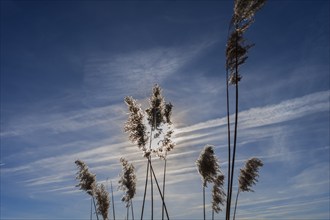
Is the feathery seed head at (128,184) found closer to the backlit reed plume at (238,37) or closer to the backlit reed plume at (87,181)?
the backlit reed plume at (87,181)

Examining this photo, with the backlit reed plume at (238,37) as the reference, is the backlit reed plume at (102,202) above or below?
below

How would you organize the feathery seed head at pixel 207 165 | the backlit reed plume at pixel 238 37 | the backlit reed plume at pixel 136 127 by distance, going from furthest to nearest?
1. the feathery seed head at pixel 207 165
2. the backlit reed plume at pixel 136 127
3. the backlit reed plume at pixel 238 37

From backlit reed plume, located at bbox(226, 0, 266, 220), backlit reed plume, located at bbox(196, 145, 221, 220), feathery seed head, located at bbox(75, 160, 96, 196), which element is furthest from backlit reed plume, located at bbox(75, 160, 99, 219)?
backlit reed plume, located at bbox(226, 0, 266, 220)

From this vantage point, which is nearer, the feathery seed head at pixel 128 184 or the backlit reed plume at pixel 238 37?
the backlit reed plume at pixel 238 37

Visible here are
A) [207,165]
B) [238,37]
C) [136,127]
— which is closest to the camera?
[238,37]

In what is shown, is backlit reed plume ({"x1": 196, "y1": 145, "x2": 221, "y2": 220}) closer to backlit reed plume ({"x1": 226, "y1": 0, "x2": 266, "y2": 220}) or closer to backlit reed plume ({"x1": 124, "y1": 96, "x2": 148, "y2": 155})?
backlit reed plume ({"x1": 124, "y1": 96, "x2": 148, "y2": 155})

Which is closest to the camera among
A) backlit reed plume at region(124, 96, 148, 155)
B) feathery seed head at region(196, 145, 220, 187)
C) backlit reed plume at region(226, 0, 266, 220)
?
backlit reed plume at region(226, 0, 266, 220)

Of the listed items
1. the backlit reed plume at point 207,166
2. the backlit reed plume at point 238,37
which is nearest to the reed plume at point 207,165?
the backlit reed plume at point 207,166

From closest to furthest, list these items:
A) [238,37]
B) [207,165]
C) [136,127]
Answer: [238,37] < [136,127] < [207,165]

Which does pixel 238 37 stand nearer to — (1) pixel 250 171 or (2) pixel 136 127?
(2) pixel 136 127

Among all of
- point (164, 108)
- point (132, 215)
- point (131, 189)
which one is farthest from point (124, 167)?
point (164, 108)

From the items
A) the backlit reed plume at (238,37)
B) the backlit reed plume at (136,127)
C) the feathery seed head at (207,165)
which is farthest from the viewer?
the feathery seed head at (207,165)

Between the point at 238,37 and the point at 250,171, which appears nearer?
the point at 238,37

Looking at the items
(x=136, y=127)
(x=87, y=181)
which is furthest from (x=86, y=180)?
(x=136, y=127)
